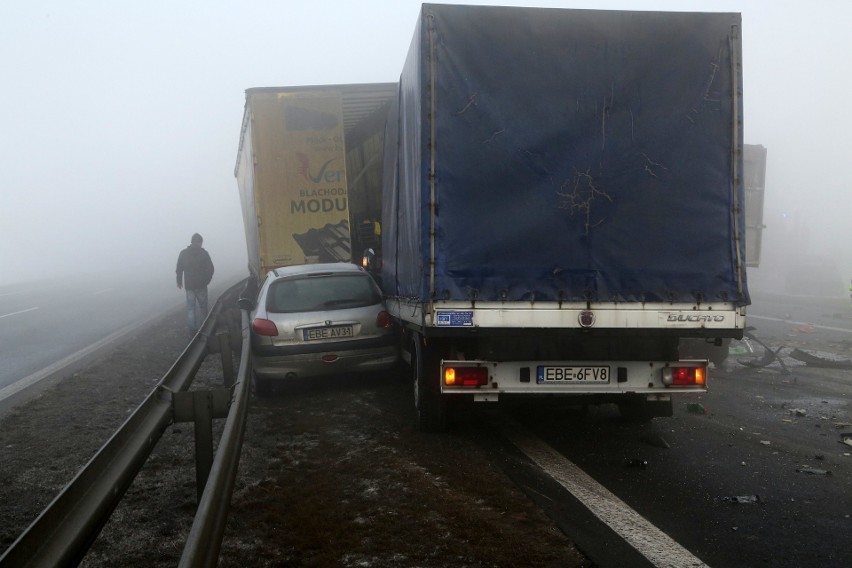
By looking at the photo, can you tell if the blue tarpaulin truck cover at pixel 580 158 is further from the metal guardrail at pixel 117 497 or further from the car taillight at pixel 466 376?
the metal guardrail at pixel 117 497

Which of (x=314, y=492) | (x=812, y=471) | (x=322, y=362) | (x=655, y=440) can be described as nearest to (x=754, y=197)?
(x=655, y=440)

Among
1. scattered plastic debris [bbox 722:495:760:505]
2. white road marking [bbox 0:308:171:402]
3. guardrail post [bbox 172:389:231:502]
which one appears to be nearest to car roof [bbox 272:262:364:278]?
white road marking [bbox 0:308:171:402]

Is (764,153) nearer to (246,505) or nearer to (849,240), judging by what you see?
(246,505)

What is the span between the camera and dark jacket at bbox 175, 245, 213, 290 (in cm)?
1459

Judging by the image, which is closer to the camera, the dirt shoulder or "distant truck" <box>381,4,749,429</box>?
the dirt shoulder

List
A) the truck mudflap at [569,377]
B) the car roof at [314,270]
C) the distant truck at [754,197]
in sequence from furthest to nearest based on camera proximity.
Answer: the distant truck at [754,197] → the car roof at [314,270] → the truck mudflap at [569,377]

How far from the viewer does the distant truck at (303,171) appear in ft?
43.2

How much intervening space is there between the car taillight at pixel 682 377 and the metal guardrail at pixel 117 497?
125 inches

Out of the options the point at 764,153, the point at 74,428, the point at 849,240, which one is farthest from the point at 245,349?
the point at 849,240

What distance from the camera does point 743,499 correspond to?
15.8 ft

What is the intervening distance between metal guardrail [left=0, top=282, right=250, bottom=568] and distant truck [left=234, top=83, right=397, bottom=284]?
841 centimetres

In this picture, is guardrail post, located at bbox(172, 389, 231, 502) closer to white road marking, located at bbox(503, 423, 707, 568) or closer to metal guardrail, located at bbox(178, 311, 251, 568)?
metal guardrail, located at bbox(178, 311, 251, 568)

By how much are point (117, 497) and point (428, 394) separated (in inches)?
134

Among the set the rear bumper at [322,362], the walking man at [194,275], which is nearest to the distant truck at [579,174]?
the rear bumper at [322,362]
